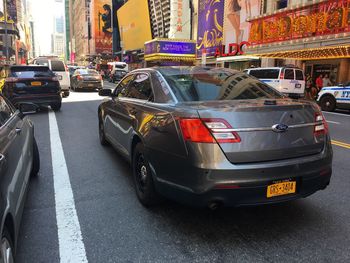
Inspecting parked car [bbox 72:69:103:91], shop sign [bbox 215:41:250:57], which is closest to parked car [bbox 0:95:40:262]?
parked car [bbox 72:69:103:91]

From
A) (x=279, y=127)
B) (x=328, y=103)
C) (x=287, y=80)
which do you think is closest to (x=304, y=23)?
(x=287, y=80)

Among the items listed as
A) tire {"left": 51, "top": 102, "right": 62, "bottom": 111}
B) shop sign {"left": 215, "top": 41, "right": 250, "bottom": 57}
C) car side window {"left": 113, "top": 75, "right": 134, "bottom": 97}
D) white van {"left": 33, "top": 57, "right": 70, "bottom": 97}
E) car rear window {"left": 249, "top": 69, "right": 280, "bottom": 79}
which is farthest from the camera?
shop sign {"left": 215, "top": 41, "right": 250, "bottom": 57}

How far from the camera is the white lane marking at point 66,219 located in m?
3.09

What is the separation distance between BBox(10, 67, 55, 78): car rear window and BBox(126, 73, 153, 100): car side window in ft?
25.9

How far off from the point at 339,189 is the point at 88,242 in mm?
3335

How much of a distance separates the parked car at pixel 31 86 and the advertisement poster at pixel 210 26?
73.0ft

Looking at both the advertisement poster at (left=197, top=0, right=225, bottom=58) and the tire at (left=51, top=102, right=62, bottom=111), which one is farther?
the advertisement poster at (left=197, top=0, right=225, bottom=58)

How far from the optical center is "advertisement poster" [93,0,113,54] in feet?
345

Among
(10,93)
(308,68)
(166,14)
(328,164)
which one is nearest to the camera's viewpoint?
(328,164)

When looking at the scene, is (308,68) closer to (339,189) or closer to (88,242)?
(339,189)

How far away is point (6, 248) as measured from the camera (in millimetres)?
2287

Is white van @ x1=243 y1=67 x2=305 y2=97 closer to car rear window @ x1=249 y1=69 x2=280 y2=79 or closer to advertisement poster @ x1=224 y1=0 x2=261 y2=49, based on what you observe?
car rear window @ x1=249 y1=69 x2=280 y2=79

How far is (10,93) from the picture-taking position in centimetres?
1154

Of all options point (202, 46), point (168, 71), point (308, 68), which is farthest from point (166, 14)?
point (168, 71)
